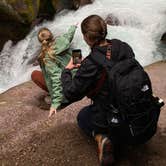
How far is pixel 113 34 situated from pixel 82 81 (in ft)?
24.5

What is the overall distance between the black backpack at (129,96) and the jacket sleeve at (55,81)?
1261mm

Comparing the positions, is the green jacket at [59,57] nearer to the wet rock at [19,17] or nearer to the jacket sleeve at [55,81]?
the jacket sleeve at [55,81]

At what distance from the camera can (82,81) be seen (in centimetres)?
518

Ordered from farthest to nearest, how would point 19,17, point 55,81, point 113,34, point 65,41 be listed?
point 113,34, point 19,17, point 65,41, point 55,81

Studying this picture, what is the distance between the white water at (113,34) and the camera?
39.0 feet

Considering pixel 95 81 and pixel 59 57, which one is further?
pixel 59 57

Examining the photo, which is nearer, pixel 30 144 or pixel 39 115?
pixel 30 144

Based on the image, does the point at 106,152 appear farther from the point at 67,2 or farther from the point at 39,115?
the point at 67,2

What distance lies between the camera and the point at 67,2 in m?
14.5

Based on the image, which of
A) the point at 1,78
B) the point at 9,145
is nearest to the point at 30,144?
the point at 9,145

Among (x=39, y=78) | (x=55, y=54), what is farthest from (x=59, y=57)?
(x=39, y=78)

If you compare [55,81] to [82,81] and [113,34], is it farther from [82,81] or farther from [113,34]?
[113,34]

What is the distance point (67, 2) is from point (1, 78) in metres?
3.74

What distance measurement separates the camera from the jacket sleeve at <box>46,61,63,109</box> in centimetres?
640
